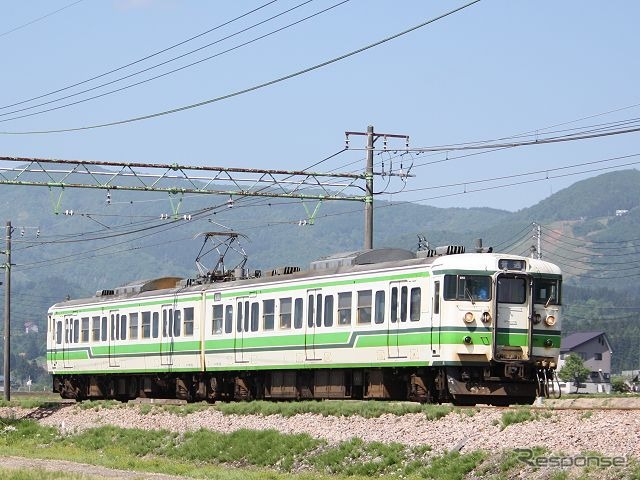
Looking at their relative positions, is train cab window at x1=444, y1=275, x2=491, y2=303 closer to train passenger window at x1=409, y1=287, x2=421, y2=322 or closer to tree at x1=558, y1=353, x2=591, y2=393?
train passenger window at x1=409, y1=287, x2=421, y2=322

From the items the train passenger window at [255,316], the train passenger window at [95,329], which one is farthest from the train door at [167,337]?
the train passenger window at [95,329]

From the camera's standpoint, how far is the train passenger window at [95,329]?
4719 cm

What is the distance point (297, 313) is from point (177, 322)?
7.68 m

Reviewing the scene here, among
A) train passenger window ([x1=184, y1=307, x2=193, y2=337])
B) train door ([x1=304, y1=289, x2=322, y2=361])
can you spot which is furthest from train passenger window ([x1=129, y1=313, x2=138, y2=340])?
train door ([x1=304, y1=289, x2=322, y2=361])

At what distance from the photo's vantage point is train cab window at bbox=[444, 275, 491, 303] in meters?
29.3

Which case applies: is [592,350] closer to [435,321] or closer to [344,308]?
[344,308]

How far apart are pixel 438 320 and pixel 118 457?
27.3 feet

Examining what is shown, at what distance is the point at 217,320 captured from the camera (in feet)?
130

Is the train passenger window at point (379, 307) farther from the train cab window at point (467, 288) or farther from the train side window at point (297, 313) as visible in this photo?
the train side window at point (297, 313)

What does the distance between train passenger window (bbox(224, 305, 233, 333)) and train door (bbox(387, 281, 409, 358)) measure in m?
8.65

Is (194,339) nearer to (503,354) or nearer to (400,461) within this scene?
(503,354)

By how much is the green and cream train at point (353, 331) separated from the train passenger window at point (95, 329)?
930mm

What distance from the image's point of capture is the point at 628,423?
22109 millimetres

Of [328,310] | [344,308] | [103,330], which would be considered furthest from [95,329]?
[344,308]
